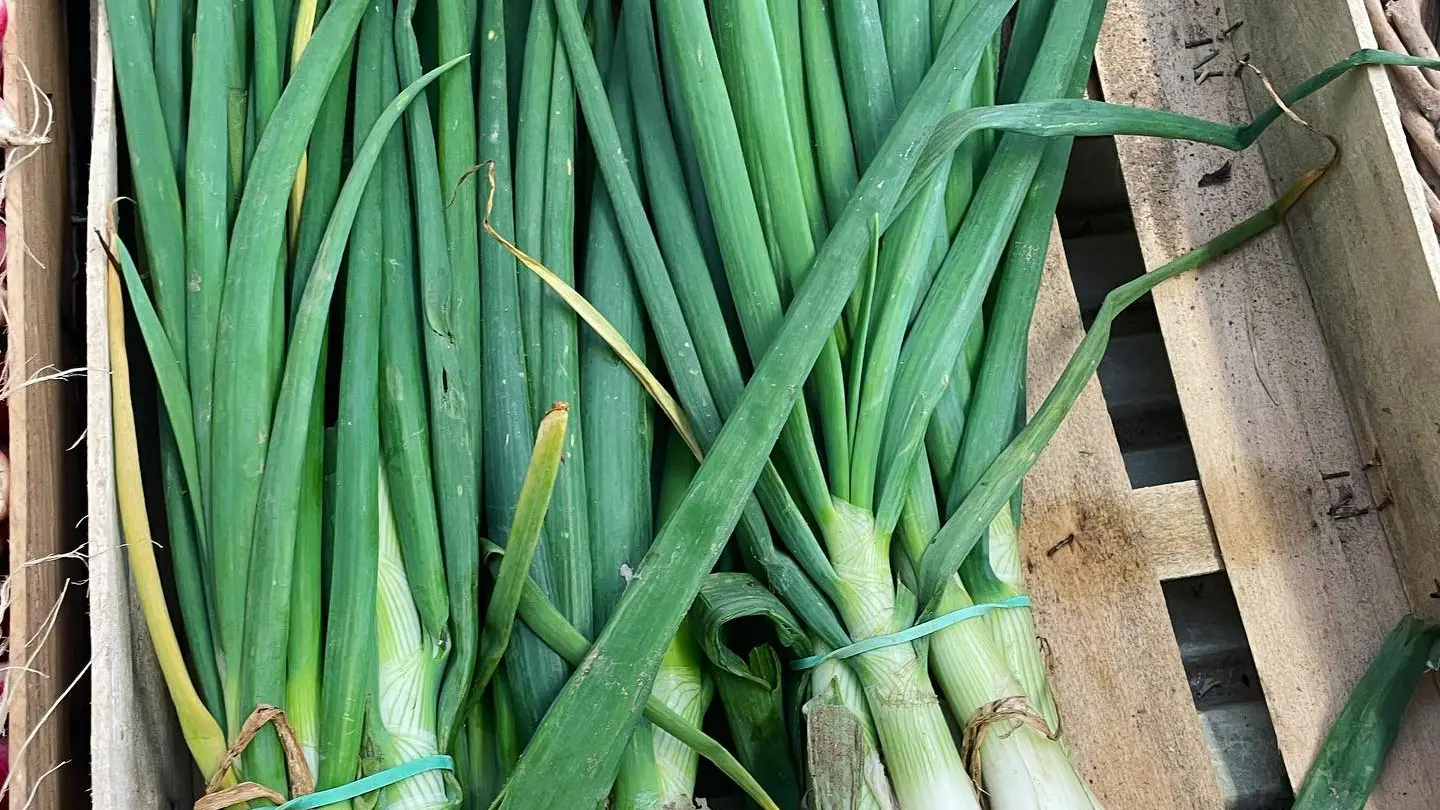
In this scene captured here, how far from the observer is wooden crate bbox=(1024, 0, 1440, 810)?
Result: 0.92 metres

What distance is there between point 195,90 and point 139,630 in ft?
1.36

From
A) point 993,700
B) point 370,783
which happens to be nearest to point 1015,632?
point 993,700

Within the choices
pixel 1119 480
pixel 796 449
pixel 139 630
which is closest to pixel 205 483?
pixel 139 630

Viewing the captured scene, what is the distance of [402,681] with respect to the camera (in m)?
0.76

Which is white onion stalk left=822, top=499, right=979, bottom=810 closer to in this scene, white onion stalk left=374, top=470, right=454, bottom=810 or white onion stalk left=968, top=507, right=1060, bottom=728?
white onion stalk left=968, top=507, right=1060, bottom=728

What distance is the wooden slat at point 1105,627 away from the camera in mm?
916

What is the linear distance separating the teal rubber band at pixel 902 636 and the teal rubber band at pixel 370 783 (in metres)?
0.27

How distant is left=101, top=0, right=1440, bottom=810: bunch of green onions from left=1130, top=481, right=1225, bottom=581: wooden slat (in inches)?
6.8

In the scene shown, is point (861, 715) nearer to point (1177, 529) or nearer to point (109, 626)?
point (1177, 529)

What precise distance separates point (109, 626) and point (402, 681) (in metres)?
0.22

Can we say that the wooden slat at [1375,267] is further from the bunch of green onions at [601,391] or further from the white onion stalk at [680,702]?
the white onion stalk at [680,702]

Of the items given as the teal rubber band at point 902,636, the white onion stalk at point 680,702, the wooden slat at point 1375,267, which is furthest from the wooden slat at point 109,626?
the wooden slat at point 1375,267

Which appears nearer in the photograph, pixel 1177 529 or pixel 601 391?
pixel 601 391

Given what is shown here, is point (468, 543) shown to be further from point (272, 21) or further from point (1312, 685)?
point (1312, 685)
